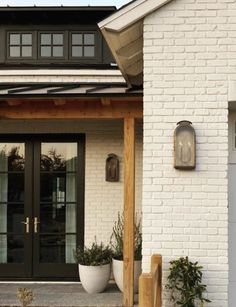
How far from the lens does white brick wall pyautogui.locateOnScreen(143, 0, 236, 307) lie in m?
4.88

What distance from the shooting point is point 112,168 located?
7.82 m

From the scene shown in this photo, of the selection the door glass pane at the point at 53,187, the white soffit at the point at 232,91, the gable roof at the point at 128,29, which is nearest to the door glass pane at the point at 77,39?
the door glass pane at the point at 53,187

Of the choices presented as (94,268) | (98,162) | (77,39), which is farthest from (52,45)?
(94,268)

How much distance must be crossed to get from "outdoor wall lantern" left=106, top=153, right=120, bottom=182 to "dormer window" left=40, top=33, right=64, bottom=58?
7.19 ft

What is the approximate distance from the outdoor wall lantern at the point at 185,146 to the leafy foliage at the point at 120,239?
2.57 metres

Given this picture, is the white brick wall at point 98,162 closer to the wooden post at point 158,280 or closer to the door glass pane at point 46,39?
the door glass pane at point 46,39

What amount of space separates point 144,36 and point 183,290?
2.63 meters

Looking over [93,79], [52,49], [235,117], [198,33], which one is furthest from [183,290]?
[52,49]

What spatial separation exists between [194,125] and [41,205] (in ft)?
12.3

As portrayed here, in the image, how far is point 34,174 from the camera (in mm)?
7789

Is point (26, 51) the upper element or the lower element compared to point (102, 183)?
upper

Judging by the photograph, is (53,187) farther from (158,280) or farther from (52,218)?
(158,280)

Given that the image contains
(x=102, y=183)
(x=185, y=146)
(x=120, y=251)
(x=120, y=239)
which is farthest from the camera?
(x=102, y=183)

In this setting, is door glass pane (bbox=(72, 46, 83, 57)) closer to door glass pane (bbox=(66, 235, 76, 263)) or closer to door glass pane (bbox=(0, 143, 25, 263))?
door glass pane (bbox=(0, 143, 25, 263))
